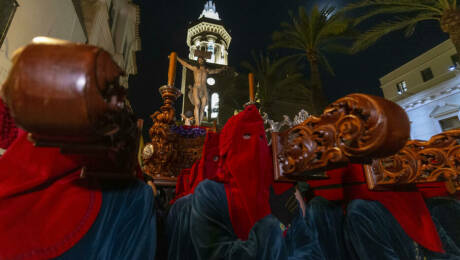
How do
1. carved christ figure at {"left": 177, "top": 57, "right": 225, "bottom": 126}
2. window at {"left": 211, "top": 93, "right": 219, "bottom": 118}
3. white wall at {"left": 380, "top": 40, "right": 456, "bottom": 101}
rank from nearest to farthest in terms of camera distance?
carved christ figure at {"left": 177, "top": 57, "right": 225, "bottom": 126} < white wall at {"left": 380, "top": 40, "right": 456, "bottom": 101} < window at {"left": 211, "top": 93, "right": 219, "bottom": 118}

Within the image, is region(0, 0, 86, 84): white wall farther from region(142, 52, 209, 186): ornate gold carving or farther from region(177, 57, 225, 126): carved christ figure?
region(142, 52, 209, 186): ornate gold carving

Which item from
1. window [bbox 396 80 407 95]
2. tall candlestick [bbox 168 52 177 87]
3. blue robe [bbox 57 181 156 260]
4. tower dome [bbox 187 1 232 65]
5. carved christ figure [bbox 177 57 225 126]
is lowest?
blue robe [bbox 57 181 156 260]

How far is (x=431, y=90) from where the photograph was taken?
55.1 ft

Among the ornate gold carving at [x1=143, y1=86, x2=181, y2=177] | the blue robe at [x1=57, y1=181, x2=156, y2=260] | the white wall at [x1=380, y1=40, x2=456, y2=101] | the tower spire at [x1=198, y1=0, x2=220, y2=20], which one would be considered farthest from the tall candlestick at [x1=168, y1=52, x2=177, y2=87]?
the tower spire at [x1=198, y1=0, x2=220, y2=20]

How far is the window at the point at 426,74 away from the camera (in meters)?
17.8

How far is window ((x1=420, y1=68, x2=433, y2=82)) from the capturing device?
17794mm

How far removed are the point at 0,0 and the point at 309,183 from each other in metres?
5.86

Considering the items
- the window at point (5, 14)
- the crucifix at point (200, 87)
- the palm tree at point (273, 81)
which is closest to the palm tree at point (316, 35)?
the palm tree at point (273, 81)

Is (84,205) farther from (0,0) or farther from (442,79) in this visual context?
(442,79)

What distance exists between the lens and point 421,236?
6.68 ft

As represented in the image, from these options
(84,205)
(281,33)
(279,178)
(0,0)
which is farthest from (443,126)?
(0,0)

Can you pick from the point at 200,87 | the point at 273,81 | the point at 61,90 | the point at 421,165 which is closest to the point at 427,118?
the point at 273,81

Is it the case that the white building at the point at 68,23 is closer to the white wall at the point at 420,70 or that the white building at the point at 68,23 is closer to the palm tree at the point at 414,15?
the palm tree at the point at 414,15

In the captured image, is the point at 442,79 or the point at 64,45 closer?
the point at 64,45
